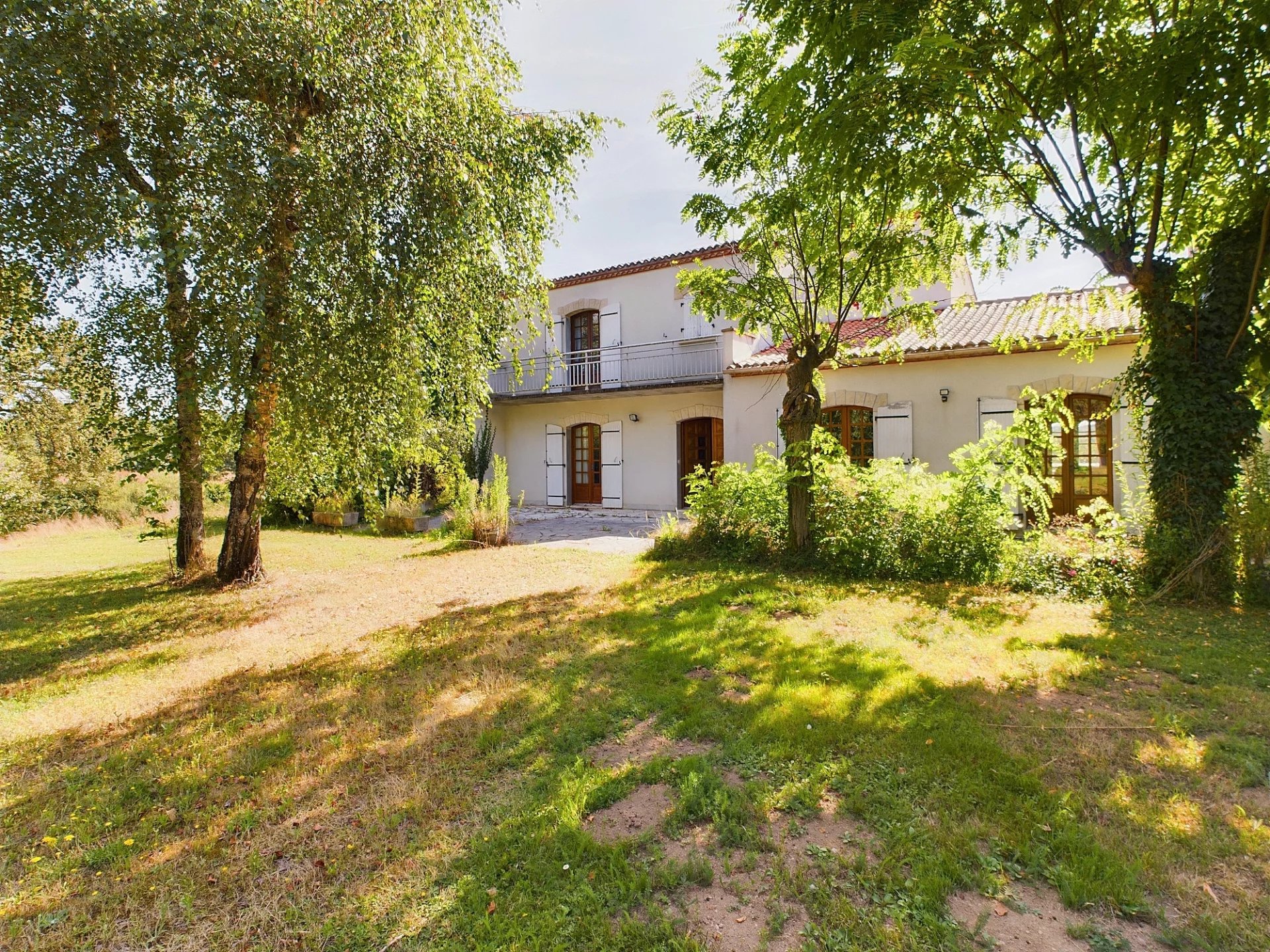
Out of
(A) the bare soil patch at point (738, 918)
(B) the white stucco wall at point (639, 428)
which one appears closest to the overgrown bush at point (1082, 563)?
(A) the bare soil patch at point (738, 918)

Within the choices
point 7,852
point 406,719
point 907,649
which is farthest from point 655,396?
point 7,852

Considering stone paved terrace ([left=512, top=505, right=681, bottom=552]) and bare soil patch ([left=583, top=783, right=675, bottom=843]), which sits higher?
stone paved terrace ([left=512, top=505, right=681, bottom=552])

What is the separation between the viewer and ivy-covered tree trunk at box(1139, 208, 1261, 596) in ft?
15.7

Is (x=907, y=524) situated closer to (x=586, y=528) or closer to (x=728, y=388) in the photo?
(x=728, y=388)

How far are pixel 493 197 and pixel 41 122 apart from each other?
2.99 metres

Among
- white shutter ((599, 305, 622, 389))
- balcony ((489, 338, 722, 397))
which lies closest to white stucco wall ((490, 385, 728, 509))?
balcony ((489, 338, 722, 397))

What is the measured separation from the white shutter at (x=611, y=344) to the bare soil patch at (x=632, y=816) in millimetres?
11674

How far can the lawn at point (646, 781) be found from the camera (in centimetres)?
178

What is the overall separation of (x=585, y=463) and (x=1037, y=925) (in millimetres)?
13306

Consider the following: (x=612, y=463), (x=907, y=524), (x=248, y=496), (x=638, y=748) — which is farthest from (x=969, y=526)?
(x=612, y=463)

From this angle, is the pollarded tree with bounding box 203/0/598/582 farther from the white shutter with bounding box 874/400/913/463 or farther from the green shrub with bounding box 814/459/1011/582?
the white shutter with bounding box 874/400/913/463

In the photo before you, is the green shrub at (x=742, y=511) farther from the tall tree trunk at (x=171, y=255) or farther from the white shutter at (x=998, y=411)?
the tall tree trunk at (x=171, y=255)

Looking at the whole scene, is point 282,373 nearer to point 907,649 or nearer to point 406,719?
point 406,719

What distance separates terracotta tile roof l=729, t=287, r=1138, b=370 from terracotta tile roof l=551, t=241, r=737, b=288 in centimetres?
231
